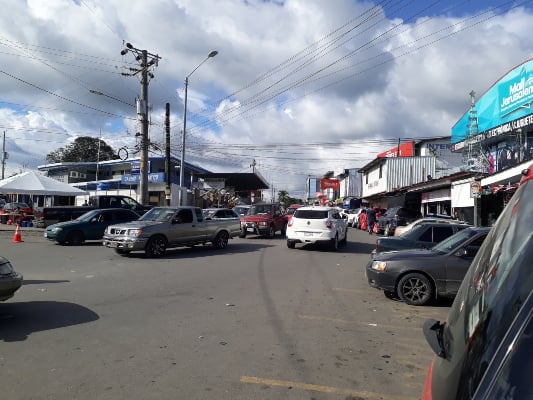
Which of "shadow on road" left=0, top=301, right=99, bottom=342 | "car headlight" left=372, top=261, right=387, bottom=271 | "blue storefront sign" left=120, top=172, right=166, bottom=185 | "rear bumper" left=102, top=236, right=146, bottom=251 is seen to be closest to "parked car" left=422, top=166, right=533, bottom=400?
"shadow on road" left=0, top=301, right=99, bottom=342

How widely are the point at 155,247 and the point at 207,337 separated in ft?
30.3

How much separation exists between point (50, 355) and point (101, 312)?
6.84ft

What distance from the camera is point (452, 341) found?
2152 millimetres

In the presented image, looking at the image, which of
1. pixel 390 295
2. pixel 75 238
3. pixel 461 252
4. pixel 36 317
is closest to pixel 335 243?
pixel 390 295

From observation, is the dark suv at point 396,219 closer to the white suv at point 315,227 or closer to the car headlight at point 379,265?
the white suv at point 315,227

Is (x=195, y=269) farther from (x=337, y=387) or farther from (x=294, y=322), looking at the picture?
(x=337, y=387)

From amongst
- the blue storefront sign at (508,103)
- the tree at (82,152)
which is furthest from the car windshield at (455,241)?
the tree at (82,152)

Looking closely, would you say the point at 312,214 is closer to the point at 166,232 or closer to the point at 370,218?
the point at 166,232

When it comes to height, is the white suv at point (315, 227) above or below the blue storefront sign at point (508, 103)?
below

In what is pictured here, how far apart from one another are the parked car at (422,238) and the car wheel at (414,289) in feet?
10.5

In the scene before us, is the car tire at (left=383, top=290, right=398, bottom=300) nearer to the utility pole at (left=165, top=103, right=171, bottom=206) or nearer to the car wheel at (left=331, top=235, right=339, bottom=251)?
the car wheel at (left=331, top=235, right=339, bottom=251)

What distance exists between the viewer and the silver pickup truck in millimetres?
14564

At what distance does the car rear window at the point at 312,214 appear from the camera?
58.5ft

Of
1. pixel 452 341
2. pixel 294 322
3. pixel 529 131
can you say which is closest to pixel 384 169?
pixel 529 131
